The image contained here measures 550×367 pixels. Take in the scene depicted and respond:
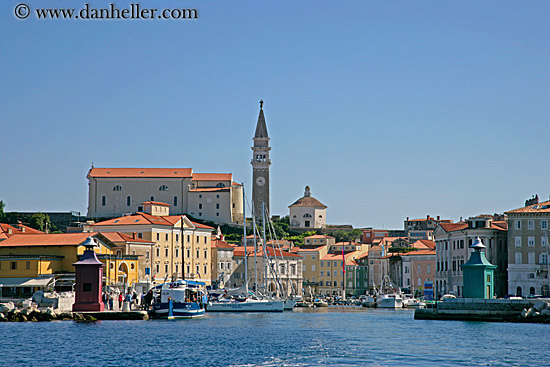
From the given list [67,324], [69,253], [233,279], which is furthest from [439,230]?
[67,324]

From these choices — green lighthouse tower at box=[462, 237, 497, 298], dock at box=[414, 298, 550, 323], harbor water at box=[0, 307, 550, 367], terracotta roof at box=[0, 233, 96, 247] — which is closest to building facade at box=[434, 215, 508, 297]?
green lighthouse tower at box=[462, 237, 497, 298]

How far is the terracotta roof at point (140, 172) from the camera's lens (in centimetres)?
13062

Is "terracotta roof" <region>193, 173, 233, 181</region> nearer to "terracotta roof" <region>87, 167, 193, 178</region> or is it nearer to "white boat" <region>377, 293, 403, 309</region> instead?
"terracotta roof" <region>87, 167, 193, 178</region>

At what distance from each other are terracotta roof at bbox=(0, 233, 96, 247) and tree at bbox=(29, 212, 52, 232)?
1780 inches

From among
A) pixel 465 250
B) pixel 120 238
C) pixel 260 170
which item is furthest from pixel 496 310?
pixel 260 170

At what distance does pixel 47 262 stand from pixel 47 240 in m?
4.18

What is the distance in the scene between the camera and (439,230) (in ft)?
311

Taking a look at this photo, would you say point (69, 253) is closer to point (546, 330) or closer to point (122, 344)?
point (122, 344)

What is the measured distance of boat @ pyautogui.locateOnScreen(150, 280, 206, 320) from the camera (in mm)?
58094

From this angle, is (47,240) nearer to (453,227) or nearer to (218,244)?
(218,244)

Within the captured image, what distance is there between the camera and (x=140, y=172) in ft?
432

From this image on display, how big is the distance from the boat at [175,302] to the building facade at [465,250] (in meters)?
32.0

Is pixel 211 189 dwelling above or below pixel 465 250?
above

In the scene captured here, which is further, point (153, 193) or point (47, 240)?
point (153, 193)
